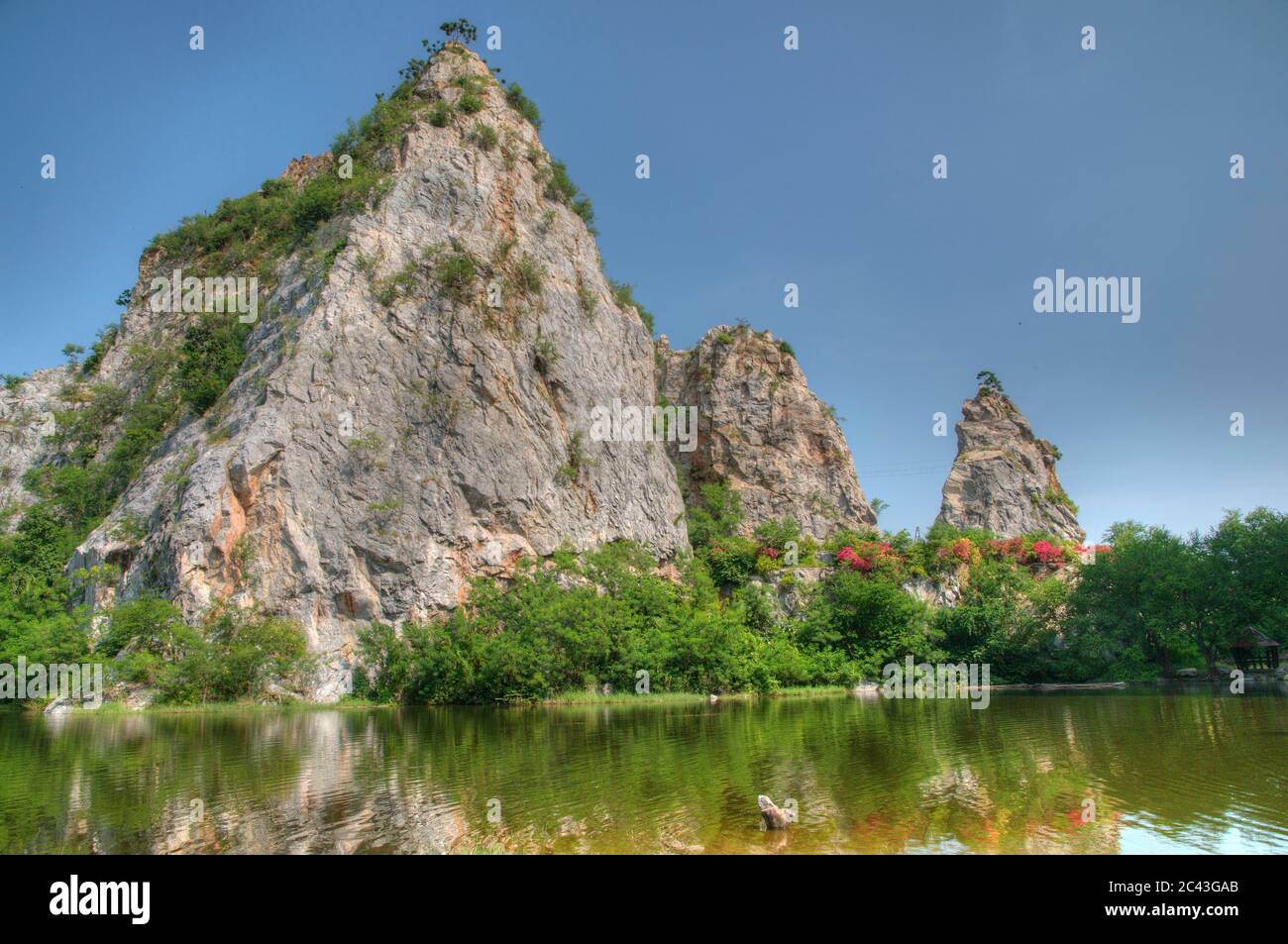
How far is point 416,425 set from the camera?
39.6 meters

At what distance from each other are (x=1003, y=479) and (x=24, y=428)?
231ft

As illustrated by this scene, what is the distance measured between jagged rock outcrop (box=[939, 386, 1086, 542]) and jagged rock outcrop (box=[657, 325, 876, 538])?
11.5 meters

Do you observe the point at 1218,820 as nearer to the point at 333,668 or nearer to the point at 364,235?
the point at 333,668

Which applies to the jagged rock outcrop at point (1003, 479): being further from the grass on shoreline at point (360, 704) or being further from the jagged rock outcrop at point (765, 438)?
the grass on shoreline at point (360, 704)

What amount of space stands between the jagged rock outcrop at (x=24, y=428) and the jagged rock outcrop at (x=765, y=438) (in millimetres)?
40558

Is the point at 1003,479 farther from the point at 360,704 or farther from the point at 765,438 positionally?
the point at 360,704

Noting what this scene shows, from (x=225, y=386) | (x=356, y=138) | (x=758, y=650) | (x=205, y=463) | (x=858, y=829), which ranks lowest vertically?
(x=758, y=650)

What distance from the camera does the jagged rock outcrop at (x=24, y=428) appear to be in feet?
152

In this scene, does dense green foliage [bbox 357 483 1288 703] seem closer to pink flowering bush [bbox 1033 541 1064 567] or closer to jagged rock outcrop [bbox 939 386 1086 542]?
pink flowering bush [bbox 1033 541 1064 567]

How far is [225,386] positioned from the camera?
42.3m

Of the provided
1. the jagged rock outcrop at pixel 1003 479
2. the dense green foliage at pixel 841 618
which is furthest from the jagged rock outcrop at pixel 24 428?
the jagged rock outcrop at pixel 1003 479

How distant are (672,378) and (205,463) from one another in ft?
119

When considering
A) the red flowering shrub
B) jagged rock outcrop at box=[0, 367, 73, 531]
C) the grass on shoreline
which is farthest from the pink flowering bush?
jagged rock outcrop at box=[0, 367, 73, 531]
